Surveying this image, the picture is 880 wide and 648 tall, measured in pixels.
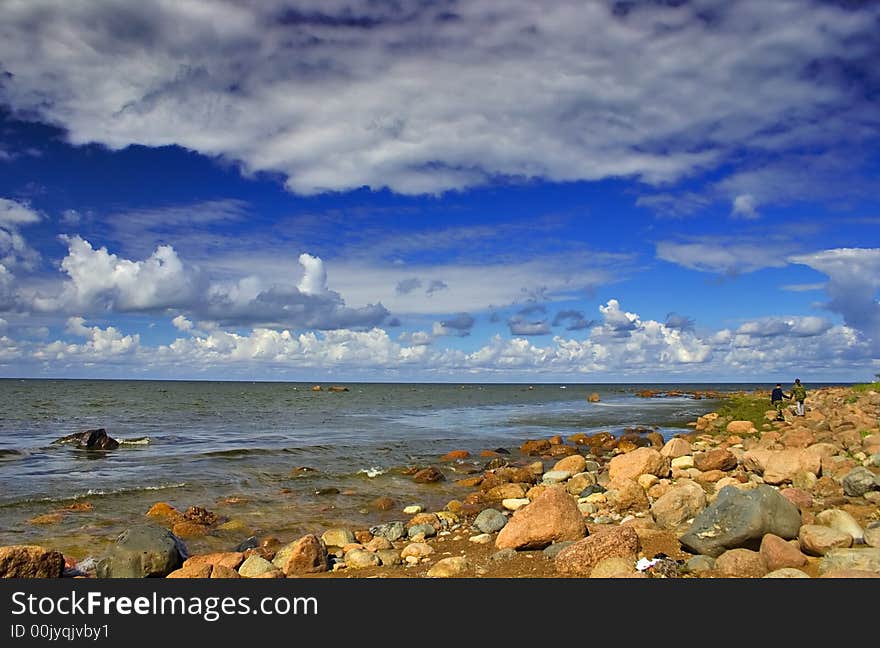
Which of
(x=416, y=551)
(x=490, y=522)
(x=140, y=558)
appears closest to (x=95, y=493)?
(x=140, y=558)

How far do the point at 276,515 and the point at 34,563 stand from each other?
6400 millimetres

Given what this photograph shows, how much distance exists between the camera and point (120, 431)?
37.7 metres

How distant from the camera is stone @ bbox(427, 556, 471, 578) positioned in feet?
29.3

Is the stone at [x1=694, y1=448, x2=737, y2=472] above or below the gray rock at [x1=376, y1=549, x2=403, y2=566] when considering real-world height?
above

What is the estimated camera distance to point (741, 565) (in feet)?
25.1

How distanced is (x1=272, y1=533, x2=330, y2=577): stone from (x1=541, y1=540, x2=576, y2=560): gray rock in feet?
12.5

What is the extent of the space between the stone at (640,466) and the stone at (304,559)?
904cm

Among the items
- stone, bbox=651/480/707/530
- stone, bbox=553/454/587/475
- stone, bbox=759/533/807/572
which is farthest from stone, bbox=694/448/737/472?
stone, bbox=759/533/807/572

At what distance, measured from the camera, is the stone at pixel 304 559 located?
10.1m

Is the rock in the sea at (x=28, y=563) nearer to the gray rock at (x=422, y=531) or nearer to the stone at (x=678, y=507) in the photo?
the gray rock at (x=422, y=531)

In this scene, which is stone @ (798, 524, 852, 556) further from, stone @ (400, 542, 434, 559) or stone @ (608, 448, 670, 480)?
stone @ (608, 448, 670, 480)

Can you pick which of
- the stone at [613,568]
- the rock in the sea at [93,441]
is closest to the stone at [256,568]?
the stone at [613,568]

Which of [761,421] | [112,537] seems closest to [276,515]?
[112,537]
